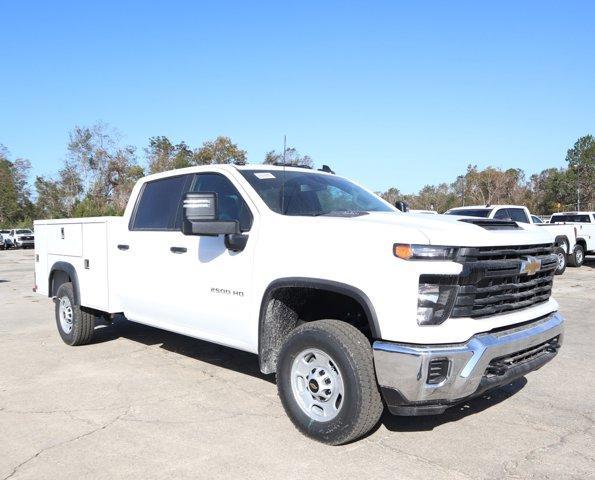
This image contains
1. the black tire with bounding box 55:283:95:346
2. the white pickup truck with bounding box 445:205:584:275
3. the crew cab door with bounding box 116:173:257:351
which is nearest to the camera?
the crew cab door with bounding box 116:173:257:351

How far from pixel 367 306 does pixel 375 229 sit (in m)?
0.50

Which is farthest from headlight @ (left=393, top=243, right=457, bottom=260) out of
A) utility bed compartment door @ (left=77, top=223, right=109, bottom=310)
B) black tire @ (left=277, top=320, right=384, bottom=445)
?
utility bed compartment door @ (left=77, top=223, right=109, bottom=310)

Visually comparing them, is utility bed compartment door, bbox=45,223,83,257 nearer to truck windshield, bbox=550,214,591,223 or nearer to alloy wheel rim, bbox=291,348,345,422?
alloy wheel rim, bbox=291,348,345,422

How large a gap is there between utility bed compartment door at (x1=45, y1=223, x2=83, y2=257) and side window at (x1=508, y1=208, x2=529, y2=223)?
39.9 ft

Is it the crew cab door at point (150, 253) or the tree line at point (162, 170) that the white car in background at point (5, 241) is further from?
the crew cab door at point (150, 253)

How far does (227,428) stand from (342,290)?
4.84ft

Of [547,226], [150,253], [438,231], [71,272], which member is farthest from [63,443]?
[547,226]

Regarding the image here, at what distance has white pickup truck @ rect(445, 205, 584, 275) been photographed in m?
14.7

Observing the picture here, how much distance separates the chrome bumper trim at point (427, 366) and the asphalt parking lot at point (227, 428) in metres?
0.51

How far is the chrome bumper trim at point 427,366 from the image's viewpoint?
344 cm

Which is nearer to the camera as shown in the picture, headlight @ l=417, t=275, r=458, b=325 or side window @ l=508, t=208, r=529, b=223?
headlight @ l=417, t=275, r=458, b=325

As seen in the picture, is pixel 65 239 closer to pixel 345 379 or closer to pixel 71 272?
pixel 71 272

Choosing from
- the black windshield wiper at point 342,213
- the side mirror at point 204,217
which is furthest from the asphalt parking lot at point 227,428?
the black windshield wiper at point 342,213

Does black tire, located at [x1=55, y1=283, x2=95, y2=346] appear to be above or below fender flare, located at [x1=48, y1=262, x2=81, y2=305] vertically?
below
